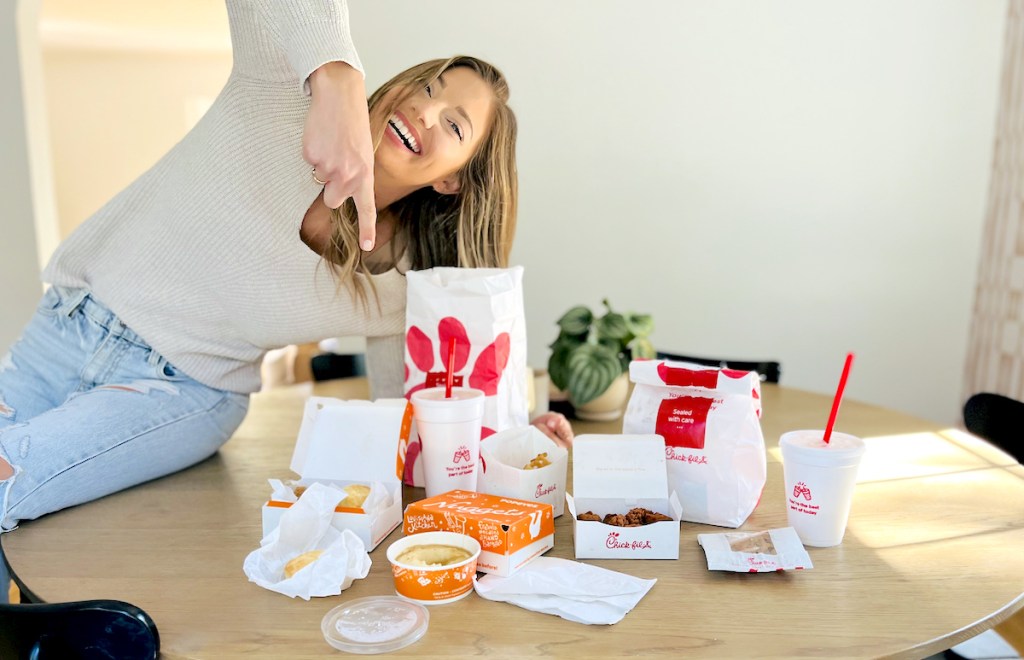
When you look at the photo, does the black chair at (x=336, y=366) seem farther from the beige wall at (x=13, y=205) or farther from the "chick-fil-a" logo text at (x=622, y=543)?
the "chick-fil-a" logo text at (x=622, y=543)

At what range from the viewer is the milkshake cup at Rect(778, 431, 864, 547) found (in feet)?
3.36

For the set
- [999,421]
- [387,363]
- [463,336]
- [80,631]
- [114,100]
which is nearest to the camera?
[80,631]

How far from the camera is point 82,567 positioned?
100 centimetres

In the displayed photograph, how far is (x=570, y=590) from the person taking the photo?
90cm

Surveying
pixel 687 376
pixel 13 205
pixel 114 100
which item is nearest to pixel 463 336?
pixel 687 376

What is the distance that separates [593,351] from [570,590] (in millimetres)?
819

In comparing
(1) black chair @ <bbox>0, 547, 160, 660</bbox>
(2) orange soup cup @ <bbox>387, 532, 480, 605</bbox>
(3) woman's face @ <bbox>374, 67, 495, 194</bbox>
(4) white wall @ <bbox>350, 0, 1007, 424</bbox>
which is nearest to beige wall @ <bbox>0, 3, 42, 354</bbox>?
(4) white wall @ <bbox>350, 0, 1007, 424</bbox>

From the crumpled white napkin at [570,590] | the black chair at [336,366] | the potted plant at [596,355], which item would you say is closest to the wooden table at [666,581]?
the crumpled white napkin at [570,590]

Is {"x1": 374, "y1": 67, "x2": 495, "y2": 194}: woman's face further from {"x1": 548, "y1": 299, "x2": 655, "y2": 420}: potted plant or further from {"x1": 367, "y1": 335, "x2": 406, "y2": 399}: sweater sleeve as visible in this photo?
{"x1": 548, "y1": 299, "x2": 655, "y2": 420}: potted plant

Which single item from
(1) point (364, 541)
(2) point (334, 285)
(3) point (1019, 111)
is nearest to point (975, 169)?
(3) point (1019, 111)

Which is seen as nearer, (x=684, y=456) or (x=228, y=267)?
(x=684, y=456)

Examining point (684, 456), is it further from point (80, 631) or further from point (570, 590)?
point (80, 631)

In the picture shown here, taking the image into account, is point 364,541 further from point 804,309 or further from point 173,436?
point 804,309

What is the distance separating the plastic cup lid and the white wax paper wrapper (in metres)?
0.36
